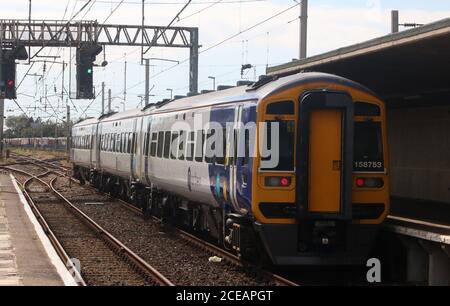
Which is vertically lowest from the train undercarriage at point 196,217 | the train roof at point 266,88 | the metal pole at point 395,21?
the train undercarriage at point 196,217

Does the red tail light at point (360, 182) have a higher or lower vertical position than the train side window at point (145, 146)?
lower

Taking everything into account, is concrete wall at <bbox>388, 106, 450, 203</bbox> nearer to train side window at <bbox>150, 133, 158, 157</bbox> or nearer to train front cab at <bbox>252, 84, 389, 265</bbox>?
train side window at <bbox>150, 133, 158, 157</bbox>

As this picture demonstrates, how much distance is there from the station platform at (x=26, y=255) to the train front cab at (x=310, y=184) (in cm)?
Answer: 301

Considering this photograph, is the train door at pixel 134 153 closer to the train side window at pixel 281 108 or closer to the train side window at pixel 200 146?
the train side window at pixel 200 146

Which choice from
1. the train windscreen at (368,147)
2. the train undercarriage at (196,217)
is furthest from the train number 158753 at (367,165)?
the train undercarriage at (196,217)

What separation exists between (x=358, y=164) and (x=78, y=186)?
25706mm

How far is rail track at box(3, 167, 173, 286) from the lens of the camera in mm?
11469

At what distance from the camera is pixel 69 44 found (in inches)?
1348

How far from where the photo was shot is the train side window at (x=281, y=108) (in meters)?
10.9

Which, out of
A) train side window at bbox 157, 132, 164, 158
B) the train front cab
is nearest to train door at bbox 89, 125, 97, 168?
train side window at bbox 157, 132, 164, 158

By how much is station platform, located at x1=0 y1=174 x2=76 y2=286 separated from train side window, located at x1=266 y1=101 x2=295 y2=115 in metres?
3.73

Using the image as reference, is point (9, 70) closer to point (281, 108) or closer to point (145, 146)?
point (145, 146)

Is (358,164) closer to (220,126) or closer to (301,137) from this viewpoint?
(301,137)
